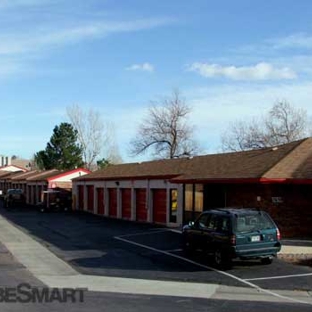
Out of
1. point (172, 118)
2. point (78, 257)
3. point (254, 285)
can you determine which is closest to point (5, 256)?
point (78, 257)

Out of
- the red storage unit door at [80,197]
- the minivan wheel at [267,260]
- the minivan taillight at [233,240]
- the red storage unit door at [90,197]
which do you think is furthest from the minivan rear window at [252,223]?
the red storage unit door at [80,197]

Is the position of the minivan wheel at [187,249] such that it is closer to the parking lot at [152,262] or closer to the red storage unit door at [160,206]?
the parking lot at [152,262]

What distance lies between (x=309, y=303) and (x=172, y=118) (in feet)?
221

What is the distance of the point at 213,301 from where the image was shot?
1270 cm

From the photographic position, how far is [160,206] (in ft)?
117

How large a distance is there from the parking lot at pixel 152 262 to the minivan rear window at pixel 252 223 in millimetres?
1135

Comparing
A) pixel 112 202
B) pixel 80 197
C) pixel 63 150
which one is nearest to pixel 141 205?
pixel 112 202

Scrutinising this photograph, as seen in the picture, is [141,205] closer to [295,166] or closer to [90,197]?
[90,197]

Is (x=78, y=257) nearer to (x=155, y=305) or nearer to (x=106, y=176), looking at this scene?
(x=155, y=305)

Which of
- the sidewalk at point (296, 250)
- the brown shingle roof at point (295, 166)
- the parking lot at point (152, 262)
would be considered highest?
the brown shingle roof at point (295, 166)

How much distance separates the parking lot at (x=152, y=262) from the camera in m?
15.9

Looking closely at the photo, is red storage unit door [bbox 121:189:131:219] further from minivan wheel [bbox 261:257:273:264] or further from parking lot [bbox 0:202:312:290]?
minivan wheel [bbox 261:257:273:264]

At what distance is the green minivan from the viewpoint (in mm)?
17281

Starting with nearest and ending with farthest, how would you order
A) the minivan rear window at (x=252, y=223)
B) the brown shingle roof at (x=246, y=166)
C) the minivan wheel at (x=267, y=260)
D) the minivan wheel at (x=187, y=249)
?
the minivan rear window at (x=252, y=223)
the minivan wheel at (x=267, y=260)
the minivan wheel at (x=187, y=249)
the brown shingle roof at (x=246, y=166)
